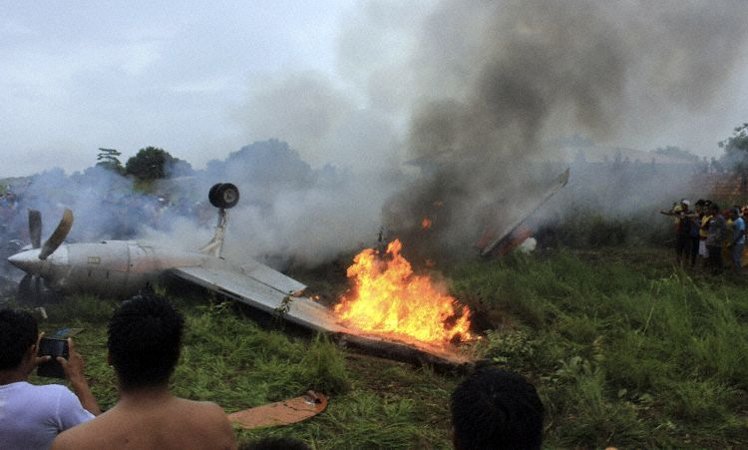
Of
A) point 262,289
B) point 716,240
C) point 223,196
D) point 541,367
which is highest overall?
point 716,240

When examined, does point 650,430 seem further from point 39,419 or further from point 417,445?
point 39,419

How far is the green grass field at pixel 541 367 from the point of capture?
217 inches

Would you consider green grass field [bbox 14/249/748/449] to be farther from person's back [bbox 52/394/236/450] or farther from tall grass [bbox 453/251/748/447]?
person's back [bbox 52/394/236/450]

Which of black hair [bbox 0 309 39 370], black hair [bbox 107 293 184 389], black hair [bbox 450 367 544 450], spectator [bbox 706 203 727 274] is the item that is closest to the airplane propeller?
black hair [bbox 0 309 39 370]

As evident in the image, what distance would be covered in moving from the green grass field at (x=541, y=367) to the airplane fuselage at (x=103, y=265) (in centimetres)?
39

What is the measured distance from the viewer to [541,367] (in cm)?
739

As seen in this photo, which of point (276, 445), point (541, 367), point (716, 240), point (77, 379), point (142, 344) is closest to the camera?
point (276, 445)

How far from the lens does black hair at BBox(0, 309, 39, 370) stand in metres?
2.60

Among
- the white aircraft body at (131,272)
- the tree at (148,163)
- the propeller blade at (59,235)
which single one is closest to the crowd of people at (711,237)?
the white aircraft body at (131,272)

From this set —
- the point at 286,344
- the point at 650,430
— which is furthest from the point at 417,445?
the point at 286,344

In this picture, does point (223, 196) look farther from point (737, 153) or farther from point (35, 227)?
point (737, 153)

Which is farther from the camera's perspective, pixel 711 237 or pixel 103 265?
pixel 711 237

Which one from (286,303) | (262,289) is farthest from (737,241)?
(262,289)

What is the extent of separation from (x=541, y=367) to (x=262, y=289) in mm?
5283
